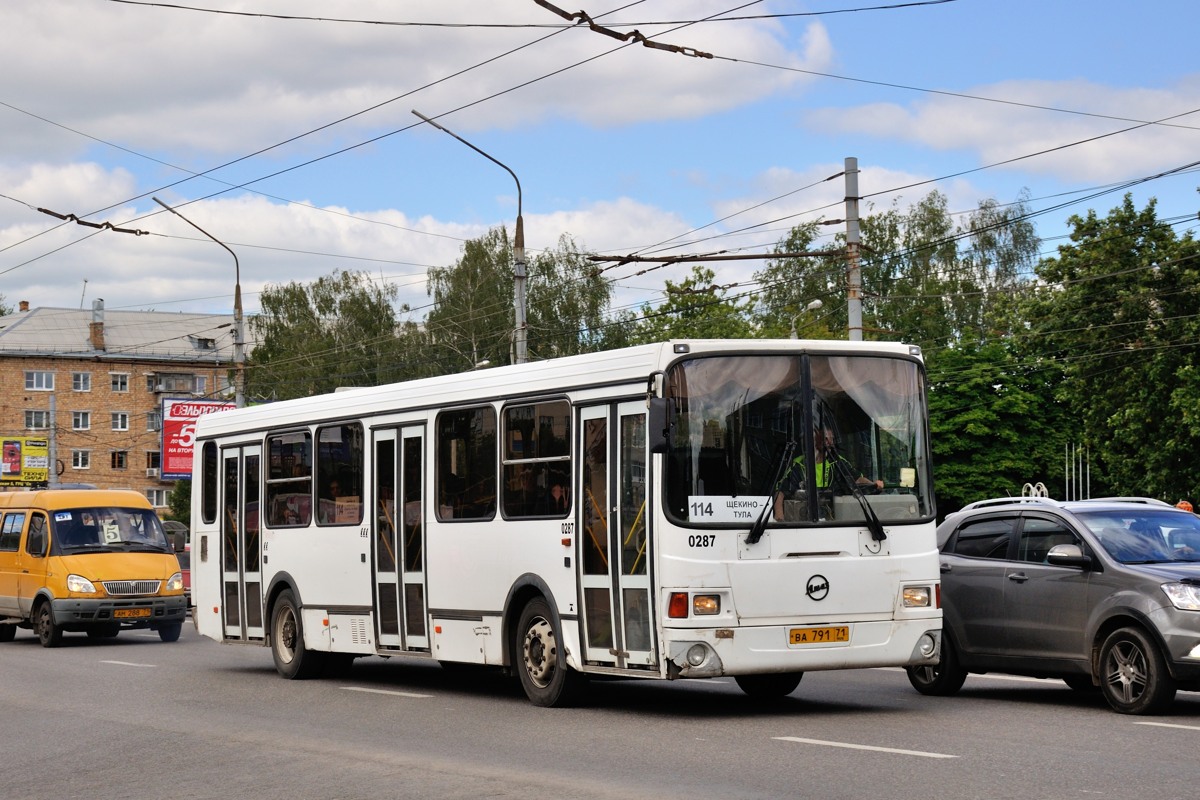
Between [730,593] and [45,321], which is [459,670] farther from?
[45,321]

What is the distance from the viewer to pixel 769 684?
1459 centimetres

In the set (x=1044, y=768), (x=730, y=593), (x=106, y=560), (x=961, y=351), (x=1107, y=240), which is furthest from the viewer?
(x=961, y=351)

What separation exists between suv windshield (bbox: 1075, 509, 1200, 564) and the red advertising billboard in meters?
42.4

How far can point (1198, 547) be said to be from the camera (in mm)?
13336

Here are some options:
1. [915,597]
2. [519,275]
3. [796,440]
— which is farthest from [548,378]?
[519,275]

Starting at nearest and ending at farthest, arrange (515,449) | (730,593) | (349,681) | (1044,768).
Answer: (1044,768) → (730,593) → (515,449) → (349,681)

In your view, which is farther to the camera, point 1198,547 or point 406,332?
point 406,332

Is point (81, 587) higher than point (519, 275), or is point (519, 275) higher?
point (519, 275)

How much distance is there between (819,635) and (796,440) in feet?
4.74

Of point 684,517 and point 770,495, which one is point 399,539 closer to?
point 684,517

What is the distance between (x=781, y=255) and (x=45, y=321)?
9851cm

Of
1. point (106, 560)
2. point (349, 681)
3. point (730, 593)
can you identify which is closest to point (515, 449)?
point (730, 593)

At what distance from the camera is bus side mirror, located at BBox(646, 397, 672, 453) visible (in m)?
12.6

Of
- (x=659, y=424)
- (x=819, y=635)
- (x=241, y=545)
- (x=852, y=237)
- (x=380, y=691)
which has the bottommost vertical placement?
(x=380, y=691)
